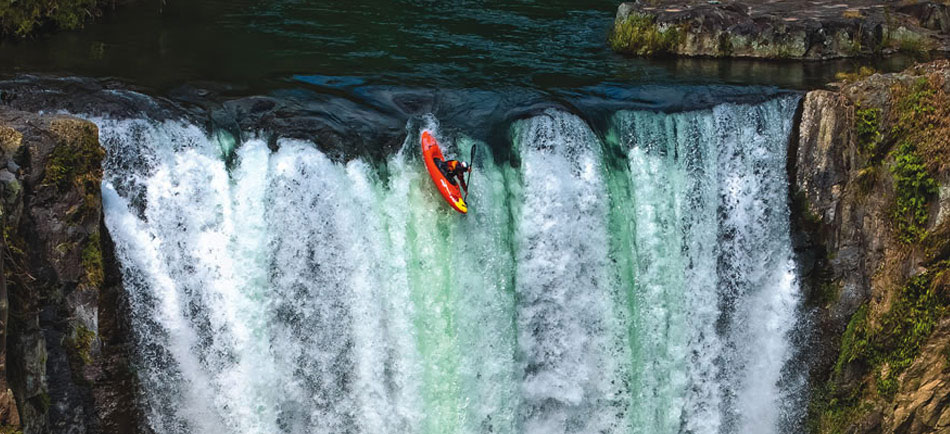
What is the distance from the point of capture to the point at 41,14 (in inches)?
580

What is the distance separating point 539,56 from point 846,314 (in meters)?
5.96

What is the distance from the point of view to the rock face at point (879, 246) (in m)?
11.7

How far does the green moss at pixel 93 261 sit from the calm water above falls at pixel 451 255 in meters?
0.34

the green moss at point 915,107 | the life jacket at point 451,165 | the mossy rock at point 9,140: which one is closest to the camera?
the mossy rock at point 9,140

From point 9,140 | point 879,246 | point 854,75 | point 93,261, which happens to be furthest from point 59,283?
point 854,75

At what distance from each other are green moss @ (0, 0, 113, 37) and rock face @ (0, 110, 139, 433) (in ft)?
17.9

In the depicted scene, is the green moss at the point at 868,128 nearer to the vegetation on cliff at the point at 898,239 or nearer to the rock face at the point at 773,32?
the vegetation on cliff at the point at 898,239

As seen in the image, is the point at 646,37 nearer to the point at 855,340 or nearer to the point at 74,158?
the point at 855,340

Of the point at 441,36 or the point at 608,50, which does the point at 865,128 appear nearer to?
the point at 608,50

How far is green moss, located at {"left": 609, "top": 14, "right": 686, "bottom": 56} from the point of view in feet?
51.2

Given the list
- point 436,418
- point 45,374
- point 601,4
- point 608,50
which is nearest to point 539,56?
point 608,50

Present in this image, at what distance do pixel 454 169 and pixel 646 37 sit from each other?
603 centimetres

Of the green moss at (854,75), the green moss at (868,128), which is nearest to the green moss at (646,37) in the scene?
the green moss at (854,75)

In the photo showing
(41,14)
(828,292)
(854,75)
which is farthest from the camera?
(41,14)
